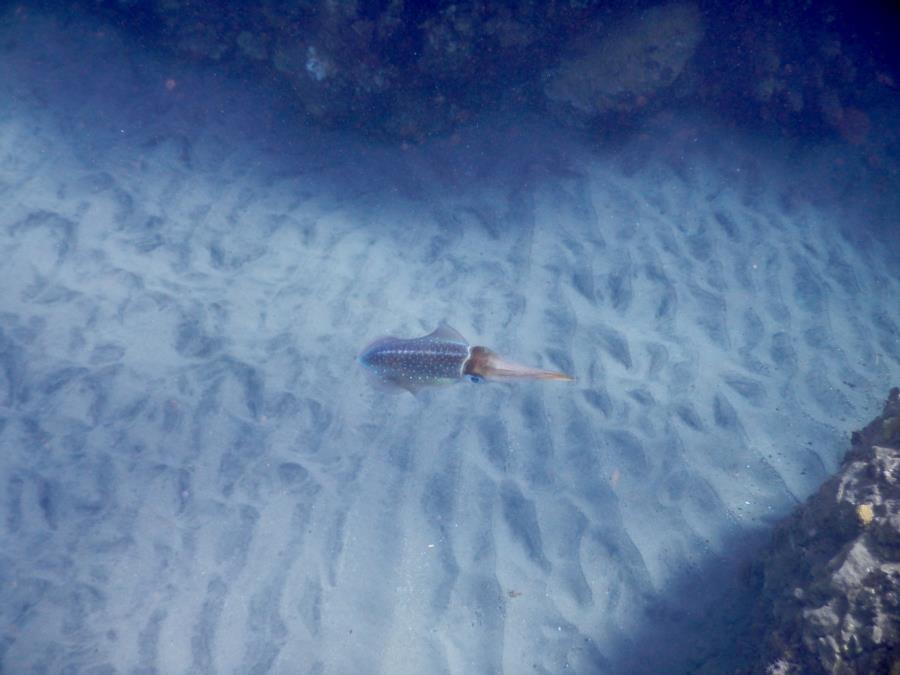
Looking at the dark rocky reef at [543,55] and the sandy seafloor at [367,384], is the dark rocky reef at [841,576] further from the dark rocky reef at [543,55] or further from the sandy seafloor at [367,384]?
the dark rocky reef at [543,55]

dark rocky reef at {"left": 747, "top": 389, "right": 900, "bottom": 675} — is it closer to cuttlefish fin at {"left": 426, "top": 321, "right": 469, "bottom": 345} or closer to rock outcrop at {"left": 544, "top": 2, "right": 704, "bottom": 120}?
cuttlefish fin at {"left": 426, "top": 321, "right": 469, "bottom": 345}

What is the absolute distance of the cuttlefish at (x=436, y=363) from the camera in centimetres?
271

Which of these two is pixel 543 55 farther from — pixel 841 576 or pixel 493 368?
pixel 841 576

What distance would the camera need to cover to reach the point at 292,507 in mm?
3885

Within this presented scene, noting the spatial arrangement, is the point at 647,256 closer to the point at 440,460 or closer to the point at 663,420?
the point at 663,420

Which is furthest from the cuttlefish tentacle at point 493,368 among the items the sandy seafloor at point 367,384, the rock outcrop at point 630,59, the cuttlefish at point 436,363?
the rock outcrop at point 630,59

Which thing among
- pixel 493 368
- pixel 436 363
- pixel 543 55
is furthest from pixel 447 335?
pixel 543 55

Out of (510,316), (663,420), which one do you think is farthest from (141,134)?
(663,420)

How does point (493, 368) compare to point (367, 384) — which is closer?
point (493, 368)

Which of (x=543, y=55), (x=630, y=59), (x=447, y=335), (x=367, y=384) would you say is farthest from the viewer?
(x=543, y=55)

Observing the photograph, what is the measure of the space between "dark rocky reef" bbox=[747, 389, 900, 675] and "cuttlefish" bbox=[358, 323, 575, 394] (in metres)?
1.78

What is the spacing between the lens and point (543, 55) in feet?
22.1

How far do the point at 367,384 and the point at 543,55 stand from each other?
17.6 ft

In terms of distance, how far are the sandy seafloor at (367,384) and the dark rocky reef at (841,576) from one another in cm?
57
